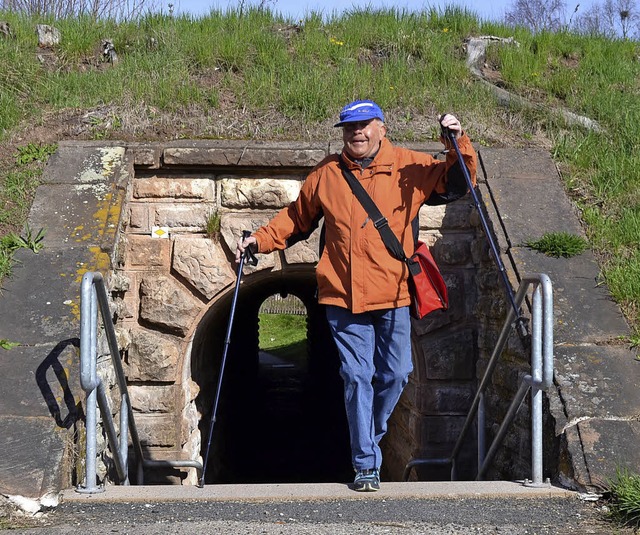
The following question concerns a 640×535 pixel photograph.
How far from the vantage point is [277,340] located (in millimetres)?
25906

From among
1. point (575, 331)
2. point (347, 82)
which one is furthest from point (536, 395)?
point (347, 82)

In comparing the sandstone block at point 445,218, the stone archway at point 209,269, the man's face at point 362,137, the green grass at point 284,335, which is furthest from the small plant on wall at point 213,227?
the green grass at point 284,335

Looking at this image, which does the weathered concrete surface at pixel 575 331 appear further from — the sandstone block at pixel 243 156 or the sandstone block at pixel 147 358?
the sandstone block at pixel 147 358

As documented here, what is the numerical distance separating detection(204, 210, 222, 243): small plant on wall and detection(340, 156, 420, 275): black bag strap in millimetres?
2019

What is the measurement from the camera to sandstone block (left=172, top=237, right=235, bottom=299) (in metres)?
6.27

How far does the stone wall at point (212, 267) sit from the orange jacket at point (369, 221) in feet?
5.54

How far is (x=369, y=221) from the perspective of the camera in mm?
4449

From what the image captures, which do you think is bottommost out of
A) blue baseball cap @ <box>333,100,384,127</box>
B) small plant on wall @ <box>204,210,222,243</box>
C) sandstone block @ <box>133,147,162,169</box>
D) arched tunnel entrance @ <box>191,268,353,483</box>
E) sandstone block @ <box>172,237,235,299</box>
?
arched tunnel entrance @ <box>191,268,353,483</box>

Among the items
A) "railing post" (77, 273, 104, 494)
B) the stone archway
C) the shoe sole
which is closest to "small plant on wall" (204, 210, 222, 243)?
the stone archway

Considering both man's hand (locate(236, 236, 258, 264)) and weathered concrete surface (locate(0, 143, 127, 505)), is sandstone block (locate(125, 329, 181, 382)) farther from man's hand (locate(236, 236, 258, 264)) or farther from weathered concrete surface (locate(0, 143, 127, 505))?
man's hand (locate(236, 236, 258, 264))

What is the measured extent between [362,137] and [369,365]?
3.96 ft

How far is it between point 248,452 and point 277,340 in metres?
15.4

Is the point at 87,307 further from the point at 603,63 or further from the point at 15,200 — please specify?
the point at 603,63

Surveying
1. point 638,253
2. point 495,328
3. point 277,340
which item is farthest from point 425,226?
point 277,340
